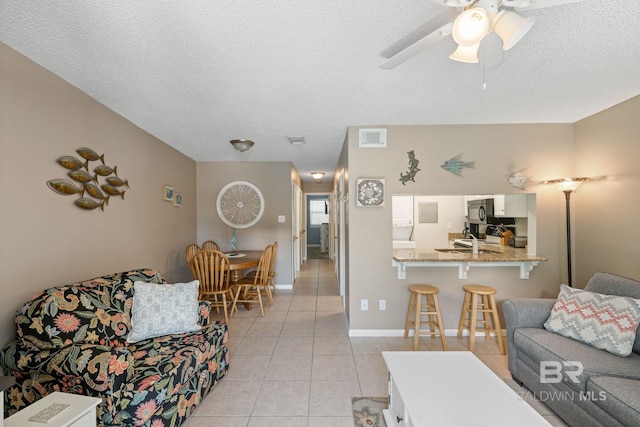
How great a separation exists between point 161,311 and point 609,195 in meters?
3.98

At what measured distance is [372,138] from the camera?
3.12 meters

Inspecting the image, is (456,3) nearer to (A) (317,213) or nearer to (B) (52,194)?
(B) (52,194)

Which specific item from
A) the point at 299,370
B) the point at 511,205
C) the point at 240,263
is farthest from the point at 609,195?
the point at 240,263

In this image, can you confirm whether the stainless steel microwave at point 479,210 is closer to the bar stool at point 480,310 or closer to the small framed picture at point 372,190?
the bar stool at point 480,310

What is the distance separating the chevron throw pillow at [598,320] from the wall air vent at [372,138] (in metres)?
2.07

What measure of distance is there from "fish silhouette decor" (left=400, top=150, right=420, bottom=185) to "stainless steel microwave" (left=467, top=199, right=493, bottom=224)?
1.28 m

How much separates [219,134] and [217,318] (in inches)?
92.4

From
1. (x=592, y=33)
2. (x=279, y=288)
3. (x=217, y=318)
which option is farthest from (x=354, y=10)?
(x=279, y=288)

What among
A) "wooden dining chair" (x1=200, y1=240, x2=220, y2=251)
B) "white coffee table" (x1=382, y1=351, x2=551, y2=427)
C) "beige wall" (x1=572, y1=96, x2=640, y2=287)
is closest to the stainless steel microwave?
"beige wall" (x1=572, y1=96, x2=640, y2=287)

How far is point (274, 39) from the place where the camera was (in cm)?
161

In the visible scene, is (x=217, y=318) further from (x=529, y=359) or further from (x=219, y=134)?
(x=529, y=359)

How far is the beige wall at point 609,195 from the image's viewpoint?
2408 mm

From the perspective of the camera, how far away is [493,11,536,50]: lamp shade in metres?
1.18

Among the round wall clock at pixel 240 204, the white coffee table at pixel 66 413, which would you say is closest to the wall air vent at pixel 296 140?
the round wall clock at pixel 240 204
